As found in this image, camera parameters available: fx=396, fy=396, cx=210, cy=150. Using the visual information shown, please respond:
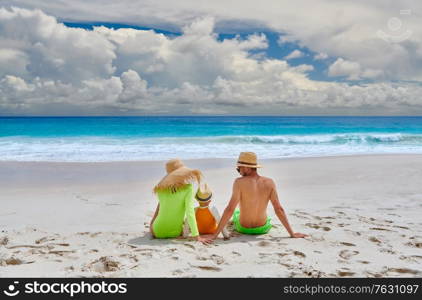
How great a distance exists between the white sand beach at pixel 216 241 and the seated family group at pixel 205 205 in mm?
162

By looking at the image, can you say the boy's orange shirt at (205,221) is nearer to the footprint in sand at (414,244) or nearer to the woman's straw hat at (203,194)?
the woman's straw hat at (203,194)

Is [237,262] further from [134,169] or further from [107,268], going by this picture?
[134,169]

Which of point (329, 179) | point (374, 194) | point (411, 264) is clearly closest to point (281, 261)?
point (411, 264)

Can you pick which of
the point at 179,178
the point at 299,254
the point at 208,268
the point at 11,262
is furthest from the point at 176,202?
the point at 11,262

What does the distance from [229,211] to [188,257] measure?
788 millimetres

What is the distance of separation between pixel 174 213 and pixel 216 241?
591 millimetres

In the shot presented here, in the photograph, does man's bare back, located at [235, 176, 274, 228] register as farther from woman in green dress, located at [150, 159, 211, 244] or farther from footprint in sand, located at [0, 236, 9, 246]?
footprint in sand, located at [0, 236, 9, 246]

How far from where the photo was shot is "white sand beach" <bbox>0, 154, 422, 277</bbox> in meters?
3.80

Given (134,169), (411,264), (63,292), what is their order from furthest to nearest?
(134,169) → (411,264) → (63,292)

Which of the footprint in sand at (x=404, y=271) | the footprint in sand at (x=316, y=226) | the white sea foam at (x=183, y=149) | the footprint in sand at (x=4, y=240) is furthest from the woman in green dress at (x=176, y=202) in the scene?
the white sea foam at (x=183, y=149)

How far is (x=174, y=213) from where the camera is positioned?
4668 millimetres

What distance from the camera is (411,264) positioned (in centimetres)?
388

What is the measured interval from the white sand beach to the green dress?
0.16 meters

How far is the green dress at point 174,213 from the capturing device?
14.9 ft
